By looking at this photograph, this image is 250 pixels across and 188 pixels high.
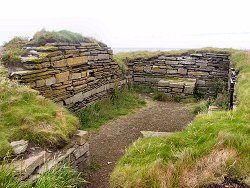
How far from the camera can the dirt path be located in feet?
21.1

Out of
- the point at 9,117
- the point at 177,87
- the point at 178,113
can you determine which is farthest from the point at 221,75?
the point at 9,117

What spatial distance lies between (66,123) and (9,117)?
102cm

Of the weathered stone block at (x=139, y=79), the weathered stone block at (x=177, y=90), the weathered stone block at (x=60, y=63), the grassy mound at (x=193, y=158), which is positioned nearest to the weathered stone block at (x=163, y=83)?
the weathered stone block at (x=177, y=90)

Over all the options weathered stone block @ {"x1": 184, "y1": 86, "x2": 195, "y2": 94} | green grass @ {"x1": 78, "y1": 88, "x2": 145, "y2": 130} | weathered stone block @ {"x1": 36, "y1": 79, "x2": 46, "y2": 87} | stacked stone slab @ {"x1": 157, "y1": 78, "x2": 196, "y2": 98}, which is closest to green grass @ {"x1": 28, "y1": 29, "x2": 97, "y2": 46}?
weathered stone block @ {"x1": 36, "y1": 79, "x2": 46, "y2": 87}

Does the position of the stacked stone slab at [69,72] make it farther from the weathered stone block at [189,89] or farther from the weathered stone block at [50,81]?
the weathered stone block at [189,89]

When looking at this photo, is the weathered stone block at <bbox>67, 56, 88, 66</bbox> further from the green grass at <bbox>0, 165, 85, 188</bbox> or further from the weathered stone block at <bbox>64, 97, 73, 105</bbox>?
the green grass at <bbox>0, 165, 85, 188</bbox>

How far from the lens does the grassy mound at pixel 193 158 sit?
3719 mm

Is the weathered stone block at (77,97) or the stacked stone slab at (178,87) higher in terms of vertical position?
the weathered stone block at (77,97)

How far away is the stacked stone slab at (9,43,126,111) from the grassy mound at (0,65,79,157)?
129 cm

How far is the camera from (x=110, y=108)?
10.6m

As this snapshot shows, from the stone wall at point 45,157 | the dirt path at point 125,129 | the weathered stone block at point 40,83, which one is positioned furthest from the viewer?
the weathered stone block at point 40,83

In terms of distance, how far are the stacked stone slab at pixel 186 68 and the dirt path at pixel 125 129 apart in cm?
183

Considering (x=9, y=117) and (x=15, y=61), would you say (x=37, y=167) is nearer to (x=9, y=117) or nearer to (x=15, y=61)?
(x=9, y=117)

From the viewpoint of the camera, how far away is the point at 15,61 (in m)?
8.36
